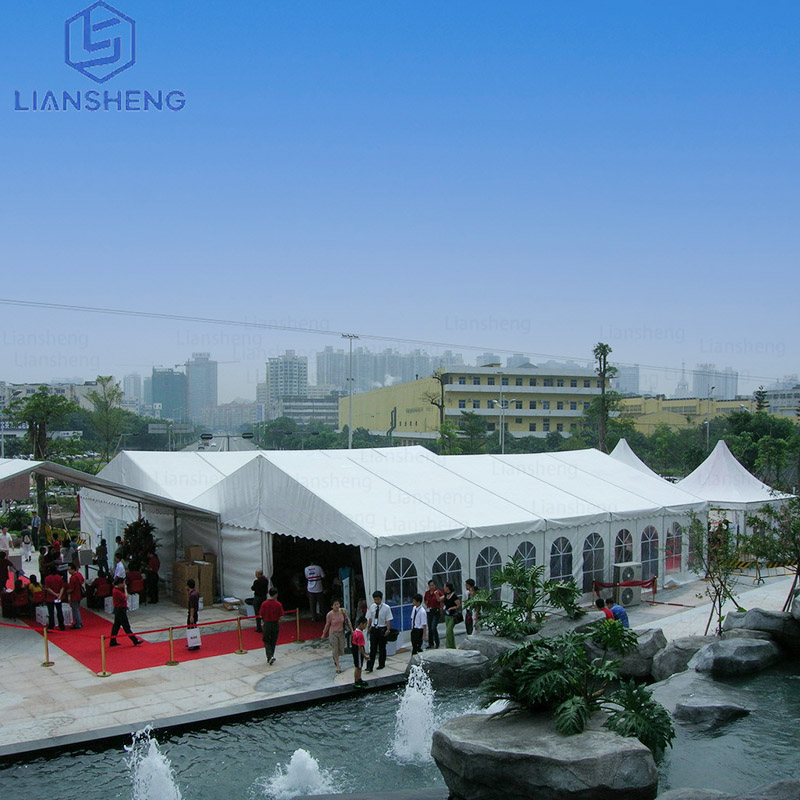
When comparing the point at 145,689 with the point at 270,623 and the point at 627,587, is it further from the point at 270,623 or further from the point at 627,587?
the point at 627,587

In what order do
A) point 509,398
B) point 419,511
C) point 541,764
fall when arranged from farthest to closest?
point 509,398 < point 419,511 < point 541,764

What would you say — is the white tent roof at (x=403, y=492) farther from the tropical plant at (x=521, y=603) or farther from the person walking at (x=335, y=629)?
the person walking at (x=335, y=629)

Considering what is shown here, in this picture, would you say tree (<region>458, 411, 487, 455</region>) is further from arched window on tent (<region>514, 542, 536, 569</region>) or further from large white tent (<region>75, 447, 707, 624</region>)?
arched window on tent (<region>514, 542, 536, 569</region>)

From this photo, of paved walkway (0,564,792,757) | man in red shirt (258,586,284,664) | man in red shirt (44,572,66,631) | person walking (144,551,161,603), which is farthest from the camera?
person walking (144,551,161,603)

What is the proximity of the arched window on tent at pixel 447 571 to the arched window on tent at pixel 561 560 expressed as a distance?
297 centimetres

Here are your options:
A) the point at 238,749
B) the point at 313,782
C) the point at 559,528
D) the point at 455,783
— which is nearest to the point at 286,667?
the point at 238,749

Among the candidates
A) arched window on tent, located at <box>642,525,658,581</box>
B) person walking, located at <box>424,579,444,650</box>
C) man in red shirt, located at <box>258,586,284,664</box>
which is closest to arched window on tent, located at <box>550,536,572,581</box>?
arched window on tent, located at <box>642,525,658,581</box>

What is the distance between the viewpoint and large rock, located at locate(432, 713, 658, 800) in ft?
26.5

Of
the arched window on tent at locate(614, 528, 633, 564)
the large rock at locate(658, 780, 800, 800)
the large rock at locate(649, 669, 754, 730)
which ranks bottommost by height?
the large rock at locate(649, 669, 754, 730)

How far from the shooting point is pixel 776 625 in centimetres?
1551

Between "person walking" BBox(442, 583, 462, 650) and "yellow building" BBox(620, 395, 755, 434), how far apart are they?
9255 centimetres

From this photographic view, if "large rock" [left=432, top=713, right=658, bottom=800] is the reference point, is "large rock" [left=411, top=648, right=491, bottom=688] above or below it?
below

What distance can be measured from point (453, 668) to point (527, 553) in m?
5.18

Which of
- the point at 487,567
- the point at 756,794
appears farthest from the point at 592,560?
the point at 756,794
